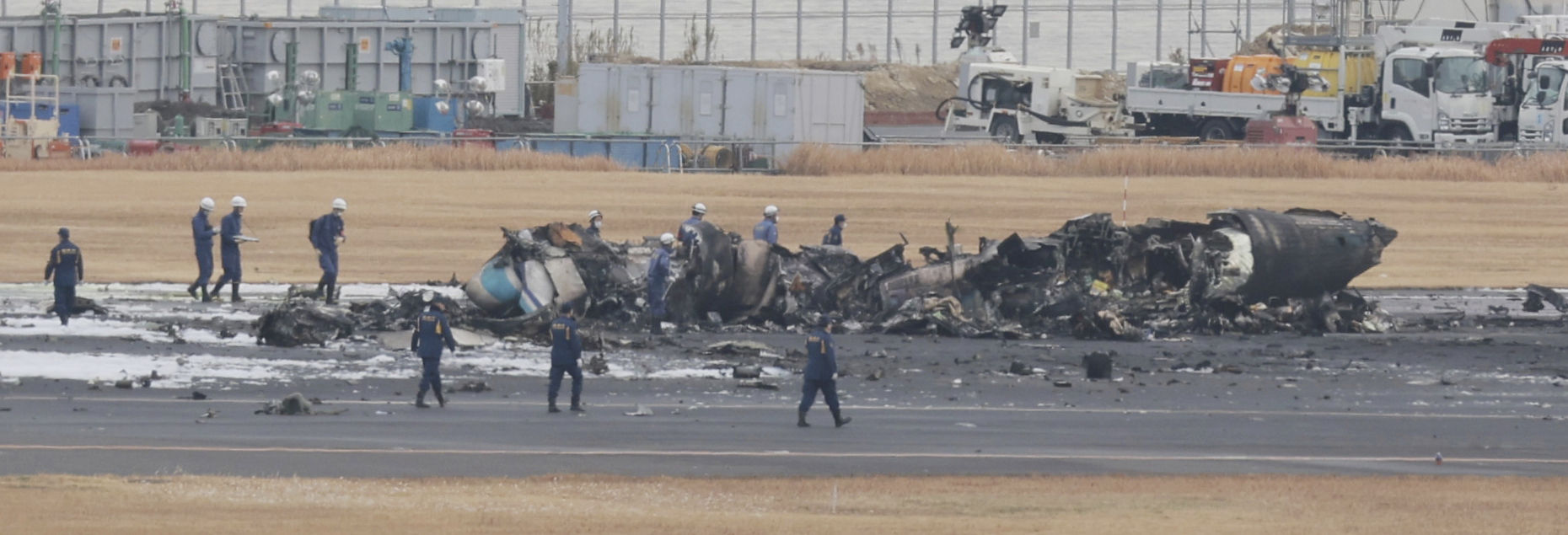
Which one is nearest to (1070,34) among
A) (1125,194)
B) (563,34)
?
(563,34)

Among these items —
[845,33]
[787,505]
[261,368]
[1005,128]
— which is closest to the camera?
[787,505]

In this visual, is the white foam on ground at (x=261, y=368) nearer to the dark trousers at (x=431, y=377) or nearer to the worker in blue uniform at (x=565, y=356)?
the dark trousers at (x=431, y=377)

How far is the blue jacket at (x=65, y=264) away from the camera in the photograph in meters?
24.2

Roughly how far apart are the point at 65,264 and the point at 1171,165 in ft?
88.5

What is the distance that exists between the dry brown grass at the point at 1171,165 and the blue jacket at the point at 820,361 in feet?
85.1

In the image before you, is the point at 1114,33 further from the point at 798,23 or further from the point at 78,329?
the point at 78,329

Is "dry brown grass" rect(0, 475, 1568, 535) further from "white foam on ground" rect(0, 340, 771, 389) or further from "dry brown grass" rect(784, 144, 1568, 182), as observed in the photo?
"dry brown grass" rect(784, 144, 1568, 182)

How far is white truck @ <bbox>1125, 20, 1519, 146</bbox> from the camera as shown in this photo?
1986 inches

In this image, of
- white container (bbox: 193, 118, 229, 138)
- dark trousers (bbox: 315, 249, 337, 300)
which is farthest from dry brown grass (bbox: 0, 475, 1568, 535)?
white container (bbox: 193, 118, 229, 138)

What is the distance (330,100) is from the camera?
5356cm

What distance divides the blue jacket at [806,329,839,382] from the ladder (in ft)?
151

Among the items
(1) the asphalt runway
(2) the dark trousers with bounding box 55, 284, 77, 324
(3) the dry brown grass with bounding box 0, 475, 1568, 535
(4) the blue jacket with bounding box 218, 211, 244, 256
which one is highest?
(4) the blue jacket with bounding box 218, 211, 244, 256

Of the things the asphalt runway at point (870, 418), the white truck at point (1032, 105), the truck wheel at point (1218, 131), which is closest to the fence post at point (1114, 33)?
the white truck at point (1032, 105)

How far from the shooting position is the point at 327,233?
88.7 feet
